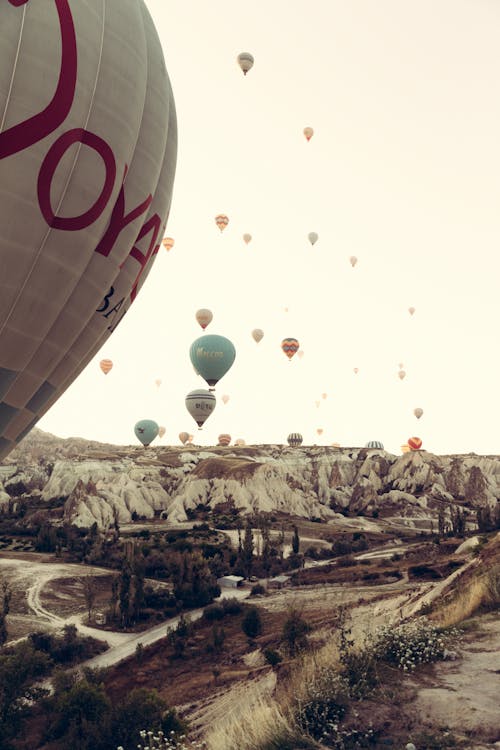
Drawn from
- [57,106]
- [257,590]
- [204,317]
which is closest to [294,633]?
[257,590]

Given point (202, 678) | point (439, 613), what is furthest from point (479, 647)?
point (202, 678)

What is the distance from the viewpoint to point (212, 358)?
76938 millimetres

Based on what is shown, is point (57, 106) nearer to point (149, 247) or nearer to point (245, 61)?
point (149, 247)

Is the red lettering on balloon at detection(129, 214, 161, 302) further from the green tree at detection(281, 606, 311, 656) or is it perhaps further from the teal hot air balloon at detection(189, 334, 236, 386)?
the teal hot air balloon at detection(189, 334, 236, 386)

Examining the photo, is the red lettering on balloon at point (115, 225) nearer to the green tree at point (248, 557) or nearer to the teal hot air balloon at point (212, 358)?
the green tree at point (248, 557)

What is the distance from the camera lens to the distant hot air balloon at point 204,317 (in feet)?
245

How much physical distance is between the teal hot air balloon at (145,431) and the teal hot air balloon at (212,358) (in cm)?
5363

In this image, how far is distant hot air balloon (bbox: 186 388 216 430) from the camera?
89500 millimetres

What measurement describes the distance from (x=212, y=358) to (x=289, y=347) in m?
15.1

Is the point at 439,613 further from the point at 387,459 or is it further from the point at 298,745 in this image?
the point at 387,459

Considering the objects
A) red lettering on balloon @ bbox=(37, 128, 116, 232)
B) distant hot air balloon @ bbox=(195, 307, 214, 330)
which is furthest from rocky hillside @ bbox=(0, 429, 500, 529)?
red lettering on balloon @ bbox=(37, 128, 116, 232)

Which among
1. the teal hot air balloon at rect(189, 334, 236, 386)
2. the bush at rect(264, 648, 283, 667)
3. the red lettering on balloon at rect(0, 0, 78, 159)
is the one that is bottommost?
the bush at rect(264, 648, 283, 667)

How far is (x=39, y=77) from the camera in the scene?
1203 cm

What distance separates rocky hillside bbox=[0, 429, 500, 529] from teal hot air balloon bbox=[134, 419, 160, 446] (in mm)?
15442
